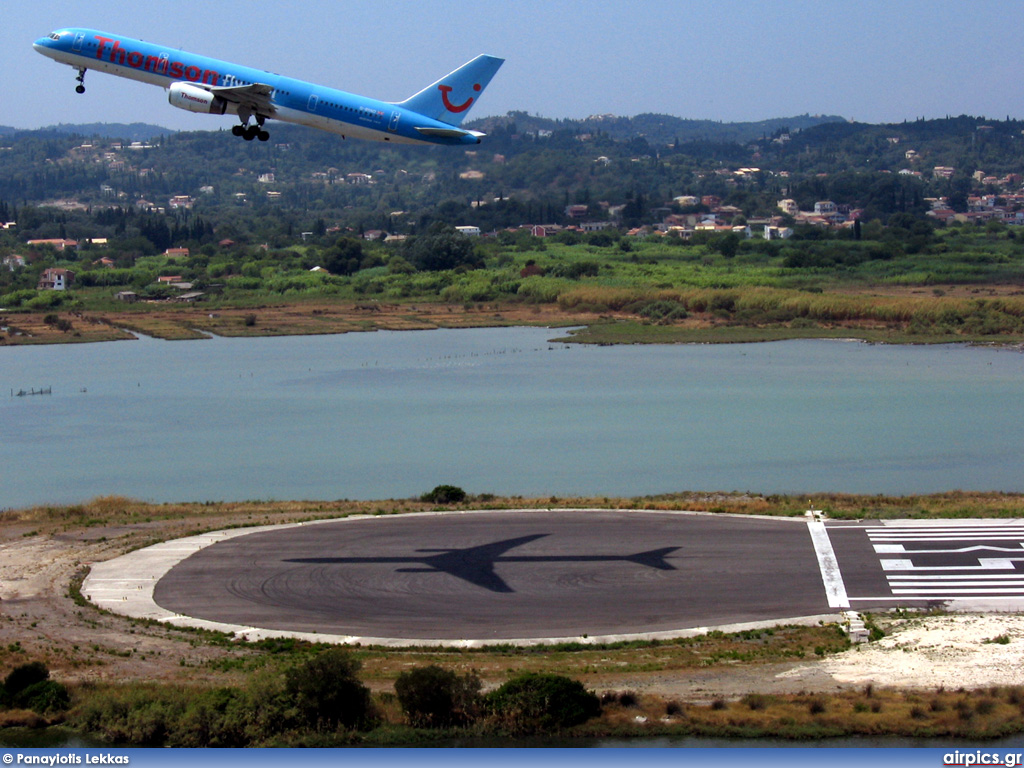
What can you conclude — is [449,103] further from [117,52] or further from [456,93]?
[117,52]

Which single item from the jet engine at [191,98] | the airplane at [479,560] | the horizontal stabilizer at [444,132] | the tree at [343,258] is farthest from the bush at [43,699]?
the tree at [343,258]

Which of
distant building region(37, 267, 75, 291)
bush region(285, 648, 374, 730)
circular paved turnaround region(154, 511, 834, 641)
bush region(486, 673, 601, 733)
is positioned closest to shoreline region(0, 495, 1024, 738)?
bush region(486, 673, 601, 733)

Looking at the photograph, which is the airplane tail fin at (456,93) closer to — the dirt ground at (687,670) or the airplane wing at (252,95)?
the airplane wing at (252,95)

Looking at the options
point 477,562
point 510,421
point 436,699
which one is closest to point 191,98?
point 477,562

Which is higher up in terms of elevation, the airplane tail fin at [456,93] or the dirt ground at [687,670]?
the airplane tail fin at [456,93]

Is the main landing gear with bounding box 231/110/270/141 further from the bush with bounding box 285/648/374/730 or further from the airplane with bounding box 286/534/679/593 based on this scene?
the bush with bounding box 285/648/374/730

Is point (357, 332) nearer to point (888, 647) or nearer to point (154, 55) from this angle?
point (154, 55)

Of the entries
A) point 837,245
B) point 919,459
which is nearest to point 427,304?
point 837,245
